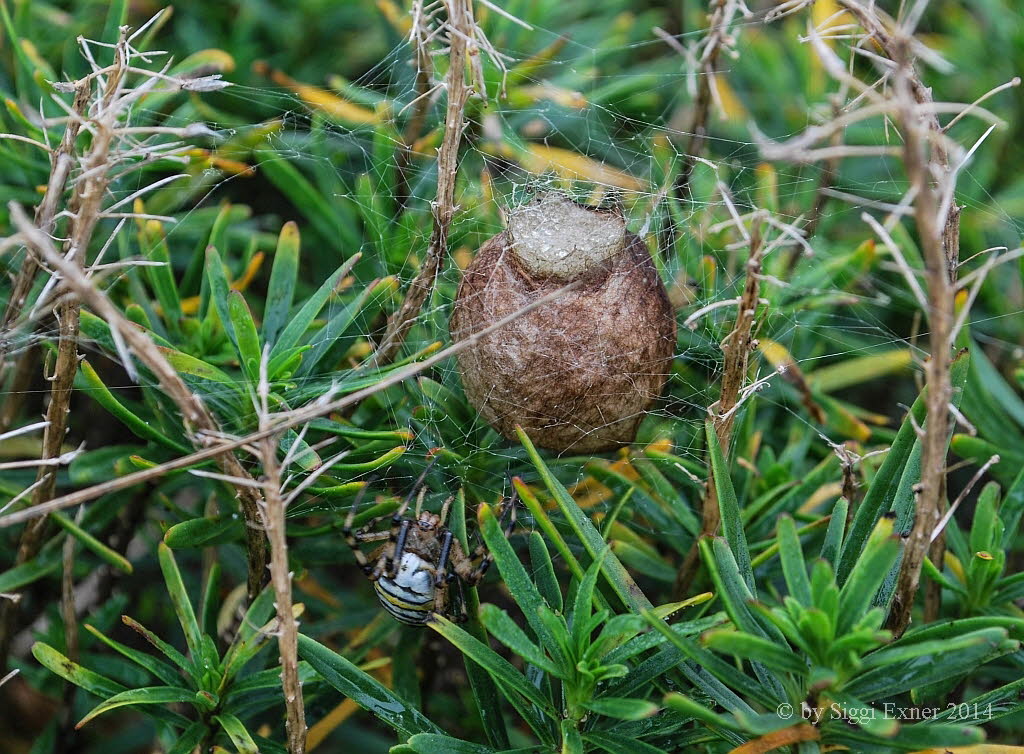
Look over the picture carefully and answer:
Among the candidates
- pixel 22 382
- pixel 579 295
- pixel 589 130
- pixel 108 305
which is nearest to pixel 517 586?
pixel 579 295

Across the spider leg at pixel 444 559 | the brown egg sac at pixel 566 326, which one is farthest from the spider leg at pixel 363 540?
the brown egg sac at pixel 566 326

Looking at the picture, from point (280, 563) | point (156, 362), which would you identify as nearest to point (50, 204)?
point (156, 362)

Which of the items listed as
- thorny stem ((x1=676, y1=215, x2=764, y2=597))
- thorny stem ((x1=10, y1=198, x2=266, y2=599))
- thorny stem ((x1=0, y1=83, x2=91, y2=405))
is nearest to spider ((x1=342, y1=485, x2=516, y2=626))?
thorny stem ((x1=10, y1=198, x2=266, y2=599))

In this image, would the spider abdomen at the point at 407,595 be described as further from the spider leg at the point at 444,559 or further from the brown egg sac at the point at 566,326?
the brown egg sac at the point at 566,326

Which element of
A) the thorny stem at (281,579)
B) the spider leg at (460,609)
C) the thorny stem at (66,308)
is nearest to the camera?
the thorny stem at (281,579)

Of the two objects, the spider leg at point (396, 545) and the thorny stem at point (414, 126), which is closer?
the spider leg at point (396, 545)

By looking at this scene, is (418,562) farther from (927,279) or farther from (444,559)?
(927,279)
